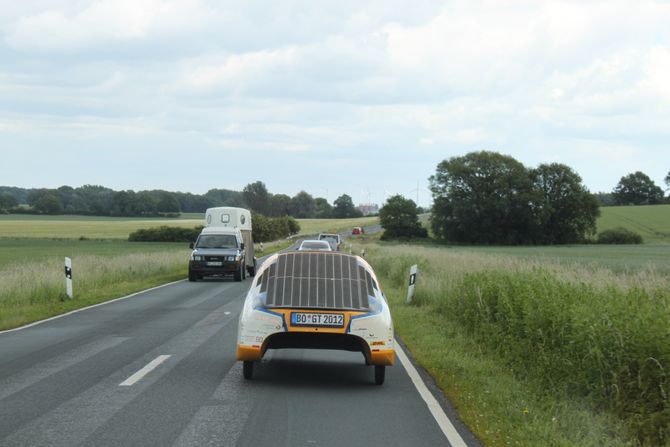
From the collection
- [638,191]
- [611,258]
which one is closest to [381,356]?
[611,258]

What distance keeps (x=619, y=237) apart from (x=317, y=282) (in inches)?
3773

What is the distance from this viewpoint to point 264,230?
9750cm

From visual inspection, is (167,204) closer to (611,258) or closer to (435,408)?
(611,258)

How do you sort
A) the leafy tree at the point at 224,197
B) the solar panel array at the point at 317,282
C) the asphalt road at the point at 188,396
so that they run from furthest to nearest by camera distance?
the leafy tree at the point at 224,197 → the solar panel array at the point at 317,282 → the asphalt road at the point at 188,396

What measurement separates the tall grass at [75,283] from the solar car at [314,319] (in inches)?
333

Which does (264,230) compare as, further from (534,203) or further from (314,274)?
(314,274)

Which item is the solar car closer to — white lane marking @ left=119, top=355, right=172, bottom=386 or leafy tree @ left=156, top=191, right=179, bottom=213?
white lane marking @ left=119, top=355, right=172, bottom=386

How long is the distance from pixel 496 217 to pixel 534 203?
539cm

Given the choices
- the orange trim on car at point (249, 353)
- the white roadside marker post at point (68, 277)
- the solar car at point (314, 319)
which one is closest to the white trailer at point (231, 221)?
the white roadside marker post at point (68, 277)

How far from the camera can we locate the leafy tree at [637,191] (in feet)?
528

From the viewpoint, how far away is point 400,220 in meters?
122

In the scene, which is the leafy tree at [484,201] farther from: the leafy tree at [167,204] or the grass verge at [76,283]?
the grass verge at [76,283]

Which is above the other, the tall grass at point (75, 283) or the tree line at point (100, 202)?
the tree line at point (100, 202)

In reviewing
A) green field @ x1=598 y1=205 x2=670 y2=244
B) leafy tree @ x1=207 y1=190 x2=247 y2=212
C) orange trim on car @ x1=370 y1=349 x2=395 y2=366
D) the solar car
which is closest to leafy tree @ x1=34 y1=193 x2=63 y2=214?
leafy tree @ x1=207 y1=190 x2=247 y2=212
